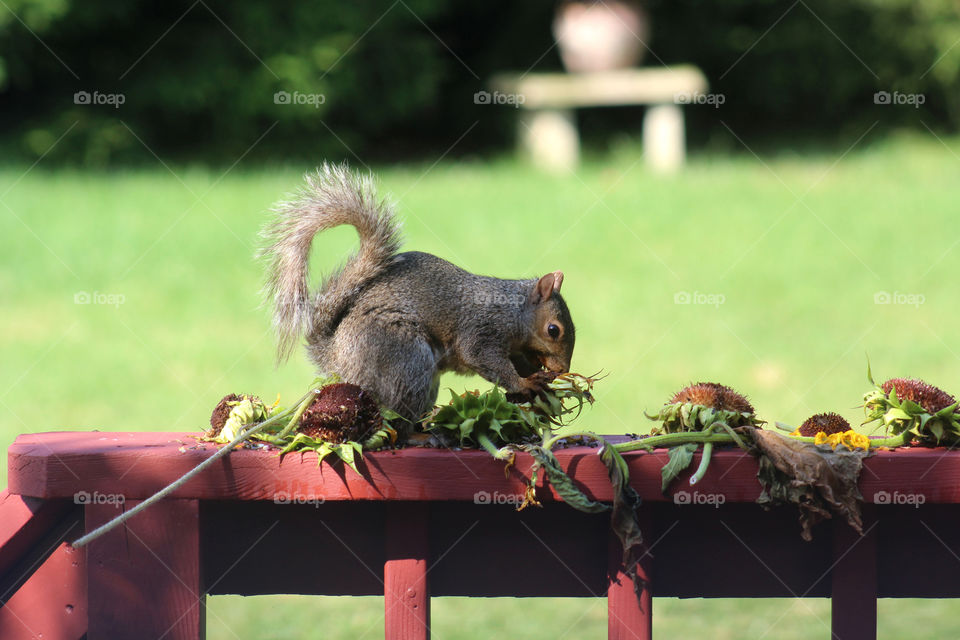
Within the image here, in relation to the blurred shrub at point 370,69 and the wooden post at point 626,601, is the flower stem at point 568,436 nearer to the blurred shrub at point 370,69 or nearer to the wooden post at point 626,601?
the wooden post at point 626,601

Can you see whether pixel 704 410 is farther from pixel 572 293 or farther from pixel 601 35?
pixel 601 35

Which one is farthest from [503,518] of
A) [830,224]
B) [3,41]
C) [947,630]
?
[3,41]

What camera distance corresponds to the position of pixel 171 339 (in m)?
4.25

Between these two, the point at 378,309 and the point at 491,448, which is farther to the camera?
the point at 378,309

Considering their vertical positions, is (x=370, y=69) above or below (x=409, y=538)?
above

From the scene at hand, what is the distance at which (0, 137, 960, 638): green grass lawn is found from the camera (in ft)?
9.74

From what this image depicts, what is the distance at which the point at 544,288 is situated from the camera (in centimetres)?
171

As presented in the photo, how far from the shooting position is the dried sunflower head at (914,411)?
4.17ft

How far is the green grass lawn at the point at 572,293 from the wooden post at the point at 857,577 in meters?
1.37

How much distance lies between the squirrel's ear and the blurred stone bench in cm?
547

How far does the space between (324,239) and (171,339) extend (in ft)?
3.85

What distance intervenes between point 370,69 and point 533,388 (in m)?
6.78

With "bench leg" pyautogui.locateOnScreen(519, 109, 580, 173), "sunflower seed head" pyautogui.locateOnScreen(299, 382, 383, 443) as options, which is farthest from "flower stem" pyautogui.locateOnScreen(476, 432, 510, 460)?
"bench leg" pyautogui.locateOnScreen(519, 109, 580, 173)

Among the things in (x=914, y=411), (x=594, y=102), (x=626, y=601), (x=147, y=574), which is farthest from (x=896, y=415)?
(x=594, y=102)
